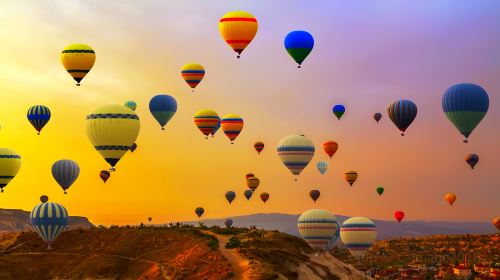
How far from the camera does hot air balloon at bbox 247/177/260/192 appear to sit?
155 meters

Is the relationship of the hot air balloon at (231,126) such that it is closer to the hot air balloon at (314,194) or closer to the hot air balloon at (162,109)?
the hot air balloon at (162,109)

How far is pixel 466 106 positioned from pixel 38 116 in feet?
208

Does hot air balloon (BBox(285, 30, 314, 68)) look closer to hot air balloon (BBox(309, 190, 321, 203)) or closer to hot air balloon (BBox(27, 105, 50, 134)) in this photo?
hot air balloon (BBox(27, 105, 50, 134))

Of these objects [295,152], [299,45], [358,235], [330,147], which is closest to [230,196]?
[330,147]

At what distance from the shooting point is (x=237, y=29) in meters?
107

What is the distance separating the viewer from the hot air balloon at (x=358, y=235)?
114750 mm

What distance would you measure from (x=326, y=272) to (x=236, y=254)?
14553mm

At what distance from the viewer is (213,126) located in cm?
13075

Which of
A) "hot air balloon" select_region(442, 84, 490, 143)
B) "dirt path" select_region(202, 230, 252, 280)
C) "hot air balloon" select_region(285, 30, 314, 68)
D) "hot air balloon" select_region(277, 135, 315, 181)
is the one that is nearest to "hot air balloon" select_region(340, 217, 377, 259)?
"hot air balloon" select_region(277, 135, 315, 181)

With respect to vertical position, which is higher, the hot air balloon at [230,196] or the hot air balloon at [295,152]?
the hot air balloon at [230,196]

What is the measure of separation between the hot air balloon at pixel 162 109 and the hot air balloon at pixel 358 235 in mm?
31300

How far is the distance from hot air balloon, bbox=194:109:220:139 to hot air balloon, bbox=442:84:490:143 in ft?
137

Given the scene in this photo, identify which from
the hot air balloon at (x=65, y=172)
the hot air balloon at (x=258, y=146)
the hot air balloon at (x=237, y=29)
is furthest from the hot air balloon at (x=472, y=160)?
the hot air balloon at (x=65, y=172)

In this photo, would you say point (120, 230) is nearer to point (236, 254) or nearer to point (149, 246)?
point (149, 246)
